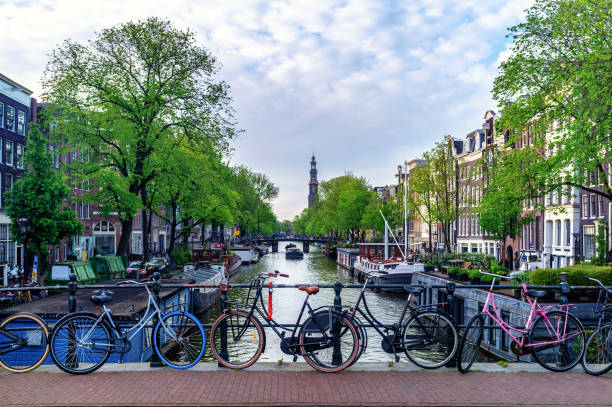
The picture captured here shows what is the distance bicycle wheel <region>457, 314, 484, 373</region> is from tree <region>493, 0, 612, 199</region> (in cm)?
1474

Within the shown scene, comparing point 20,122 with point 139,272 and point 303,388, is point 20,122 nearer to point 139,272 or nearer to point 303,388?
point 139,272

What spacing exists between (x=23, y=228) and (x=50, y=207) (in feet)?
6.90

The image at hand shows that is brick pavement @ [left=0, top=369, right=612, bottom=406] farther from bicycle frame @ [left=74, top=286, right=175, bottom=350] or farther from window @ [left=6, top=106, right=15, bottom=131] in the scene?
window @ [left=6, top=106, right=15, bottom=131]

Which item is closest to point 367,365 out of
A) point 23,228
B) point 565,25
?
point 565,25

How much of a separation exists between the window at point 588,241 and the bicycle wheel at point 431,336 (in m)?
33.2

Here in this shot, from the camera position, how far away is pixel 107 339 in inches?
299

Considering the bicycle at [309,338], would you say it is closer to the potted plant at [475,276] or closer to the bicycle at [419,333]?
the bicycle at [419,333]

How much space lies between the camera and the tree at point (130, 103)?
29625mm

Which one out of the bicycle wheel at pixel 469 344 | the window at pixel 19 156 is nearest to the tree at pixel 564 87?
the bicycle wheel at pixel 469 344

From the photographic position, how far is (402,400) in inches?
248

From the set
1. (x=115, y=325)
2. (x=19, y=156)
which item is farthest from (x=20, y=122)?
(x=115, y=325)

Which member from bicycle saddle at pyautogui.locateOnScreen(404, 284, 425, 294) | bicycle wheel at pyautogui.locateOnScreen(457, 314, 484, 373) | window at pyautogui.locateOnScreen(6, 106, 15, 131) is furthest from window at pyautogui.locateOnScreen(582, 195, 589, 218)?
window at pyautogui.locateOnScreen(6, 106, 15, 131)

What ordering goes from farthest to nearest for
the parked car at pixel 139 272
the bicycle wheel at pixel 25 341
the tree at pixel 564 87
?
the parked car at pixel 139 272 < the tree at pixel 564 87 < the bicycle wheel at pixel 25 341

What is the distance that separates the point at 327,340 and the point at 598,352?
3773 mm
